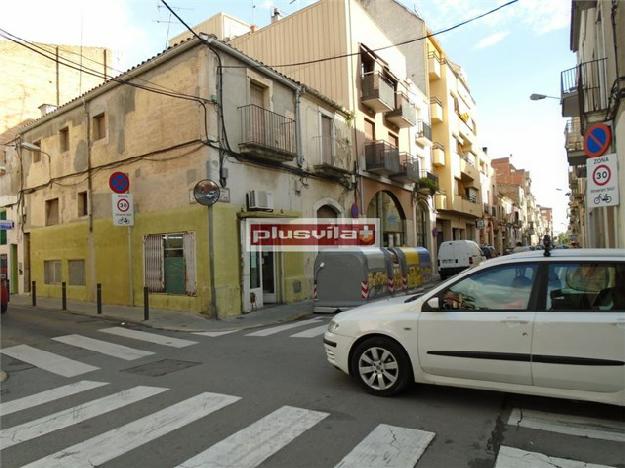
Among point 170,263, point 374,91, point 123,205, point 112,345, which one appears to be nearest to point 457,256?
point 374,91

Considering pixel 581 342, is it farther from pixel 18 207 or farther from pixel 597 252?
pixel 18 207

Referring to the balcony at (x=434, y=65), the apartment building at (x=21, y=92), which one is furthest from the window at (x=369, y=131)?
the apartment building at (x=21, y=92)

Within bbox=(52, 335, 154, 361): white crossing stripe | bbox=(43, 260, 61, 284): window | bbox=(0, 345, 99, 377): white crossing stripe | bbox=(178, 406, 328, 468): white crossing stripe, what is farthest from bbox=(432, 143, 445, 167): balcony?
bbox=(178, 406, 328, 468): white crossing stripe

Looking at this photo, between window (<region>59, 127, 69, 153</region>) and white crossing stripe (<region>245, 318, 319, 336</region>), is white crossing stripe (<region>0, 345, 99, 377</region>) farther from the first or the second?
window (<region>59, 127, 69, 153</region>)

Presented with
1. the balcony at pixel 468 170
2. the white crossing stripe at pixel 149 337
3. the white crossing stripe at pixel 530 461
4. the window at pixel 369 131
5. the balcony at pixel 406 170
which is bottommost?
the white crossing stripe at pixel 149 337

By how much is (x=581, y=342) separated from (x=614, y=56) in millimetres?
8717

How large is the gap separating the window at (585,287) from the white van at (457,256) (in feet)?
60.4

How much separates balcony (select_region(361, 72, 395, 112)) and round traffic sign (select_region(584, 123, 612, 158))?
35.4 ft

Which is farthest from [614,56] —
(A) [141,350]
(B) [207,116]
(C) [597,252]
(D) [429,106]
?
(D) [429,106]

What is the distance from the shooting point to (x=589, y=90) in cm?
1421

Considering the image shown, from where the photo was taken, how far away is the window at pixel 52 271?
56.4 ft

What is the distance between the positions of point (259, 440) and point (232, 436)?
261mm

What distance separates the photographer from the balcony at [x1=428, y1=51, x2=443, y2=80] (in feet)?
95.9

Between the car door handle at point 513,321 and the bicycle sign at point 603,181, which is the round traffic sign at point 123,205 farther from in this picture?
the bicycle sign at point 603,181
